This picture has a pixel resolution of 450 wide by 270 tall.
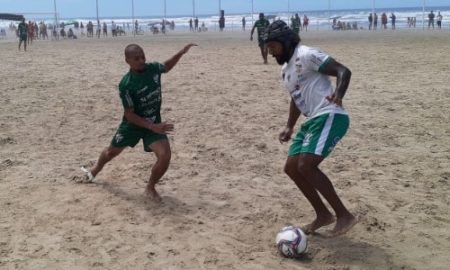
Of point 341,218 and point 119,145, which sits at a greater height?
point 119,145

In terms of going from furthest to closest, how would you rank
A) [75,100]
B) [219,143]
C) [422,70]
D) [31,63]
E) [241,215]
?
[31,63]
[422,70]
[75,100]
[219,143]
[241,215]

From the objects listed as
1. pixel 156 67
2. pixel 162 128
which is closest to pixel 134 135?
pixel 162 128

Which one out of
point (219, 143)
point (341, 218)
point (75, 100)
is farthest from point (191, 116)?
point (341, 218)

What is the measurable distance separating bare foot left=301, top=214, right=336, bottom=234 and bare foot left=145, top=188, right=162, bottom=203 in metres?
1.52

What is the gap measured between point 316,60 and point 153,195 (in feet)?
7.13

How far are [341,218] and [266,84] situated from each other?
8.18 meters

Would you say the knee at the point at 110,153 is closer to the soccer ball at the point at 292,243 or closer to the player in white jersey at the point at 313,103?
the player in white jersey at the point at 313,103

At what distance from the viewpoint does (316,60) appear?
392 centimetres

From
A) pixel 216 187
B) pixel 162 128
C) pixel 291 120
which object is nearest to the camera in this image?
pixel 291 120

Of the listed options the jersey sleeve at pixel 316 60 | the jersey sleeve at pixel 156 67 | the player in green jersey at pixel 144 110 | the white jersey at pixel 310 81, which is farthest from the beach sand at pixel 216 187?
the jersey sleeve at pixel 316 60

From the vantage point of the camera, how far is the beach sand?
409cm

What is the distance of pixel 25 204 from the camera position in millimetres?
5094

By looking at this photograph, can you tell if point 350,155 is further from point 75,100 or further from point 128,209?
point 75,100

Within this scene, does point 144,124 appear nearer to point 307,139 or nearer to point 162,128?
point 162,128
